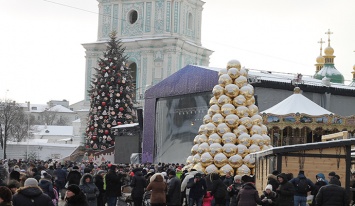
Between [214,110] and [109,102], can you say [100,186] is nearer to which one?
[214,110]

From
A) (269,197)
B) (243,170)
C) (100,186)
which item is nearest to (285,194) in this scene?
(269,197)

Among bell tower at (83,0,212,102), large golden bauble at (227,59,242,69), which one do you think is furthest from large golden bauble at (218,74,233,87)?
bell tower at (83,0,212,102)

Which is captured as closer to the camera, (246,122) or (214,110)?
(246,122)

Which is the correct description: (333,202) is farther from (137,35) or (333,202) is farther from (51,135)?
(51,135)

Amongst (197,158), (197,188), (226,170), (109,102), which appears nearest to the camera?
(197,188)

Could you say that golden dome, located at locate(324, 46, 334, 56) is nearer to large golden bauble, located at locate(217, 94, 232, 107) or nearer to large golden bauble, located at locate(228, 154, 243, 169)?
large golden bauble, located at locate(217, 94, 232, 107)

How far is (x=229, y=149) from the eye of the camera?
1027 inches

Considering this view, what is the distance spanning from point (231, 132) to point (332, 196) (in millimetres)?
12391

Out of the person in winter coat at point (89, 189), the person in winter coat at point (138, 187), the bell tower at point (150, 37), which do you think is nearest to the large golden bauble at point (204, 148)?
the person in winter coat at point (138, 187)

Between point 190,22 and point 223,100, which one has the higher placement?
point 190,22

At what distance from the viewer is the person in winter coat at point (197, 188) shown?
21.0 metres

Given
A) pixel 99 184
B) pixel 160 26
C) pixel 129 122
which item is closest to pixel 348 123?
pixel 99 184

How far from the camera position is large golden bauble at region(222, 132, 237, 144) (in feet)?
86.1

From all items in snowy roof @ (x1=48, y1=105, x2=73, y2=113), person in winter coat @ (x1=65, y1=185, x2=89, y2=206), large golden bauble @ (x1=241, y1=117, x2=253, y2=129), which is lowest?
person in winter coat @ (x1=65, y1=185, x2=89, y2=206)
